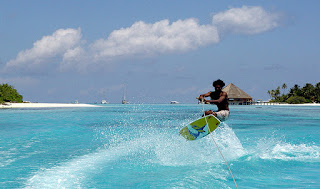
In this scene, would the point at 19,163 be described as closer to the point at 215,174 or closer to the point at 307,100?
the point at 215,174

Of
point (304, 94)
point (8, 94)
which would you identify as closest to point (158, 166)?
point (8, 94)

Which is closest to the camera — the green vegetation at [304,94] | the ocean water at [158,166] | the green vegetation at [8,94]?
the ocean water at [158,166]

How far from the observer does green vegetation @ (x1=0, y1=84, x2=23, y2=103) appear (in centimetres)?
7106

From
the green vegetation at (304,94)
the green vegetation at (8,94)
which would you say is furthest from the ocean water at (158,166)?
the green vegetation at (304,94)

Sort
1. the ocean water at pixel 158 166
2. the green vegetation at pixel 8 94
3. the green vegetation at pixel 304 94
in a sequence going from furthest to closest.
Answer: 1. the green vegetation at pixel 304 94
2. the green vegetation at pixel 8 94
3. the ocean water at pixel 158 166

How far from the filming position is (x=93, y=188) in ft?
24.2

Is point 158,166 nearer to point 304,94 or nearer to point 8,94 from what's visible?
point 8,94

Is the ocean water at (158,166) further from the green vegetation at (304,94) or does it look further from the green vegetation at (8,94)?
the green vegetation at (304,94)

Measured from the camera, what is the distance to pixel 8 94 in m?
73.6

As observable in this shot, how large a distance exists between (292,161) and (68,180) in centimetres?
769

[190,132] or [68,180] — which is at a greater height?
[190,132]

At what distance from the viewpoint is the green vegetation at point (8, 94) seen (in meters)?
71.1

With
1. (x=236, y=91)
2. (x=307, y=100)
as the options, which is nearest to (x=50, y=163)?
(x=236, y=91)

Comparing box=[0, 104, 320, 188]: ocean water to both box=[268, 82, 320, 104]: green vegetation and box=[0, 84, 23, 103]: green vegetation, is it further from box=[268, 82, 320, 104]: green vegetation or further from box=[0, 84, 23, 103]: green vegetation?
box=[268, 82, 320, 104]: green vegetation
